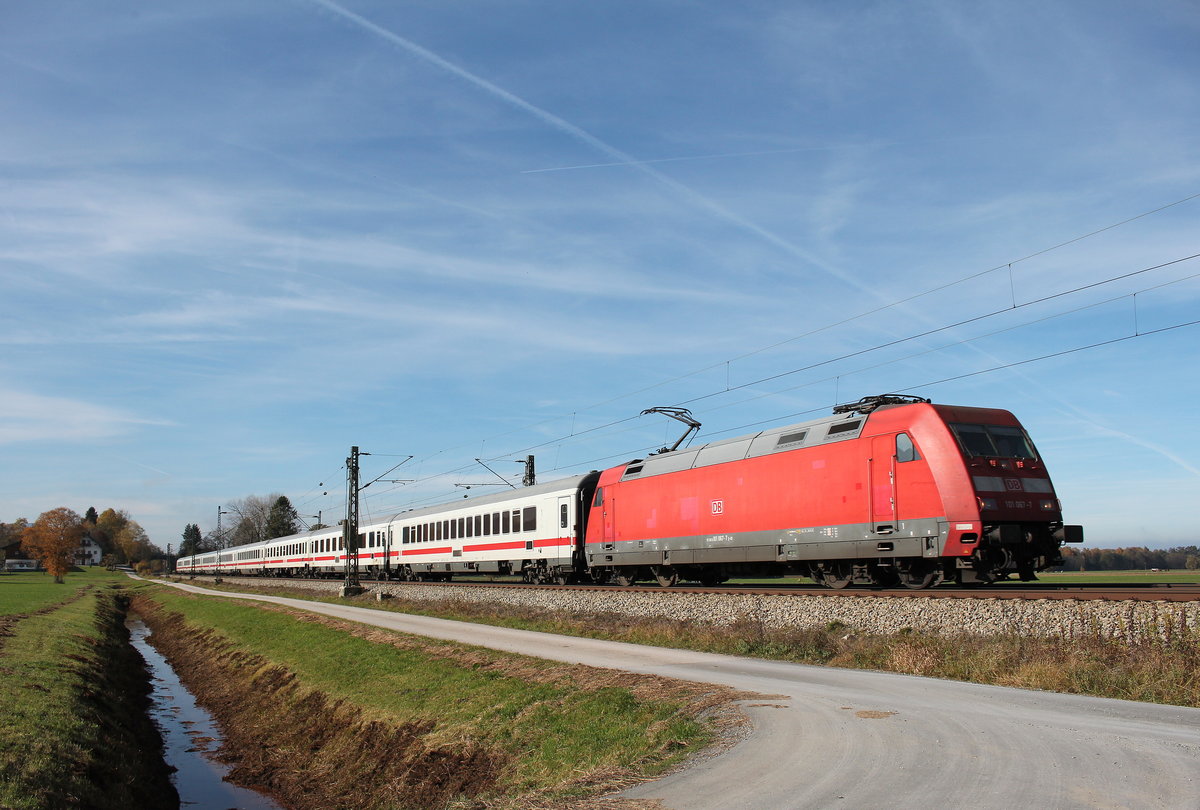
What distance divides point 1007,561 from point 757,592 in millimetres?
5495

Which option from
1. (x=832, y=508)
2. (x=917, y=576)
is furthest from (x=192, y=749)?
(x=917, y=576)

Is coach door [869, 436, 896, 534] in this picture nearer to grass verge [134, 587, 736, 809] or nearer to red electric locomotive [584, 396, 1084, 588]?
red electric locomotive [584, 396, 1084, 588]

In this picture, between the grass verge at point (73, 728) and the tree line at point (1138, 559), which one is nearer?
the grass verge at point (73, 728)

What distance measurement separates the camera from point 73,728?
52.5 feet

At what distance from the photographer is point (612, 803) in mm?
7852

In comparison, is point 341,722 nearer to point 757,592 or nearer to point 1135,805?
point 757,592

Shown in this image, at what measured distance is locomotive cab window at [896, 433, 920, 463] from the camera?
→ 18906 millimetres

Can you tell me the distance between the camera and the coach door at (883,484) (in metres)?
19.2

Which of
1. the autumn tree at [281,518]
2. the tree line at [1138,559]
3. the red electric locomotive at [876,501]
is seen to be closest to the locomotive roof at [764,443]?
the red electric locomotive at [876,501]

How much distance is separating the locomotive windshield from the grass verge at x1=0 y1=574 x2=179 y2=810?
1676cm

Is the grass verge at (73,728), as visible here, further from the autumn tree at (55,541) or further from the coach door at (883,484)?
the autumn tree at (55,541)

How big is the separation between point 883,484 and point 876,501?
41 centimetres

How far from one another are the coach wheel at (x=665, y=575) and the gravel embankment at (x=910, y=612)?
2784 millimetres

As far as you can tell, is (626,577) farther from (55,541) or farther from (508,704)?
(55,541)
